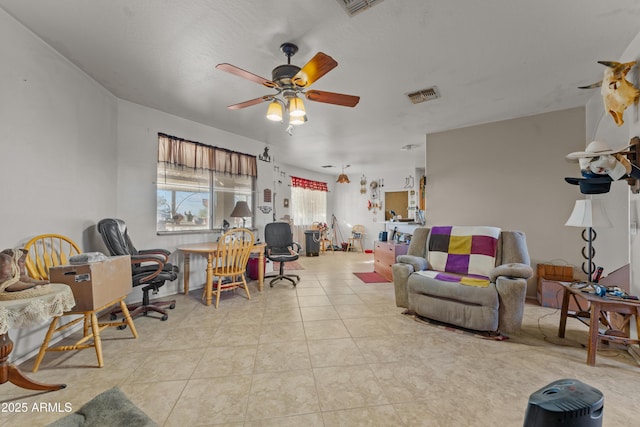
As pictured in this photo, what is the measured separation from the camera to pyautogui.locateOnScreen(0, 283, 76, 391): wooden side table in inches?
51.3

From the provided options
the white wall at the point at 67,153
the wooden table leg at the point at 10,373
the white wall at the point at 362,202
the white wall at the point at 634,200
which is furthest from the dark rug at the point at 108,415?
the white wall at the point at 362,202

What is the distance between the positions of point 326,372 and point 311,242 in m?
5.28

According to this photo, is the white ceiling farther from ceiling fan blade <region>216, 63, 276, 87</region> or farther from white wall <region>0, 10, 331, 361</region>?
ceiling fan blade <region>216, 63, 276, 87</region>

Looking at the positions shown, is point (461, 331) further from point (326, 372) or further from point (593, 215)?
point (593, 215)

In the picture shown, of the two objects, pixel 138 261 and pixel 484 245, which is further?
pixel 484 245

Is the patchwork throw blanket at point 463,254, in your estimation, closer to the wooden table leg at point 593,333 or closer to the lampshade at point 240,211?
the wooden table leg at point 593,333

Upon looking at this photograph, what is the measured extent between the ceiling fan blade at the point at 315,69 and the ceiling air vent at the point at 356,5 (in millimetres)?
331

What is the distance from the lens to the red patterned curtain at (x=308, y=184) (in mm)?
7102

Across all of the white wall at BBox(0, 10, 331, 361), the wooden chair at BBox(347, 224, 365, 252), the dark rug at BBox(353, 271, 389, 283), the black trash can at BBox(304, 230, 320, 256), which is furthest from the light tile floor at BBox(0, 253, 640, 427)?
the wooden chair at BBox(347, 224, 365, 252)

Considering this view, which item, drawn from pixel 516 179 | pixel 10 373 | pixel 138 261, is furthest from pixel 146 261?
pixel 516 179

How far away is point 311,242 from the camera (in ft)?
23.1

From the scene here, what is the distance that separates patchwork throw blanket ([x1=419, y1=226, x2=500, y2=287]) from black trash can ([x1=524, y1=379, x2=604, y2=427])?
1.75 m

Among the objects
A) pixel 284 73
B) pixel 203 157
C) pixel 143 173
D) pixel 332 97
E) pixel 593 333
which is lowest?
pixel 593 333

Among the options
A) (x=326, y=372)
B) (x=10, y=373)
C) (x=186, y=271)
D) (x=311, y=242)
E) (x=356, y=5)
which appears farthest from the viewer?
(x=311, y=242)
